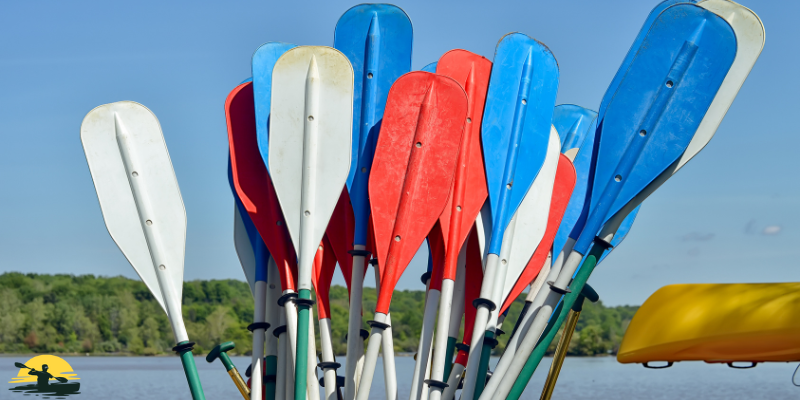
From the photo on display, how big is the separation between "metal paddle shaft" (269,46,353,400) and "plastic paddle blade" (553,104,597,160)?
2218 mm

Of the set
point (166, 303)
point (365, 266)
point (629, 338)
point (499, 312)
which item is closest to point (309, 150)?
point (365, 266)

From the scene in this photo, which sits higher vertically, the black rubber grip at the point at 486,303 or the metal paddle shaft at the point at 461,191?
the metal paddle shaft at the point at 461,191

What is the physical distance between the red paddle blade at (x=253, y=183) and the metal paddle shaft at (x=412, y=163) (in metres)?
0.68

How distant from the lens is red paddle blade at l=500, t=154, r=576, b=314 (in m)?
5.46

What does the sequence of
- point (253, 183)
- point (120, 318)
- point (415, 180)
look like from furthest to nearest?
point (120, 318) < point (253, 183) < point (415, 180)

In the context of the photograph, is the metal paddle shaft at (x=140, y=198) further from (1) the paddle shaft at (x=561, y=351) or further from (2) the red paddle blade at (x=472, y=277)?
(1) the paddle shaft at (x=561, y=351)

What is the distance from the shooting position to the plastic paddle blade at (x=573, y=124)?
249 inches

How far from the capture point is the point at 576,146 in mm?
6312

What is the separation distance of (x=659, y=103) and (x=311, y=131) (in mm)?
2230

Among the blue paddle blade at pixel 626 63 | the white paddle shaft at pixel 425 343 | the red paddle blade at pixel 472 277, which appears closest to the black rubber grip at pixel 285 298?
the white paddle shaft at pixel 425 343

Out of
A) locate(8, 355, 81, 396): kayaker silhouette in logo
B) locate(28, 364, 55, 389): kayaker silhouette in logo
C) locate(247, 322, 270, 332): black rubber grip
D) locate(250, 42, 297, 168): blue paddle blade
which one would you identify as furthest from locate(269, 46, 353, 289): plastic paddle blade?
locate(28, 364, 55, 389): kayaker silhouette in logo

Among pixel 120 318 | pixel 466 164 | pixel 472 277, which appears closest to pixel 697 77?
pixel 466 164

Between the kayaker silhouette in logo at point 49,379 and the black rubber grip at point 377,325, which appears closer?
the black rubber grip at point 377,325

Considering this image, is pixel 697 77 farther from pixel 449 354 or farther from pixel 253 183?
pixel 253 183
